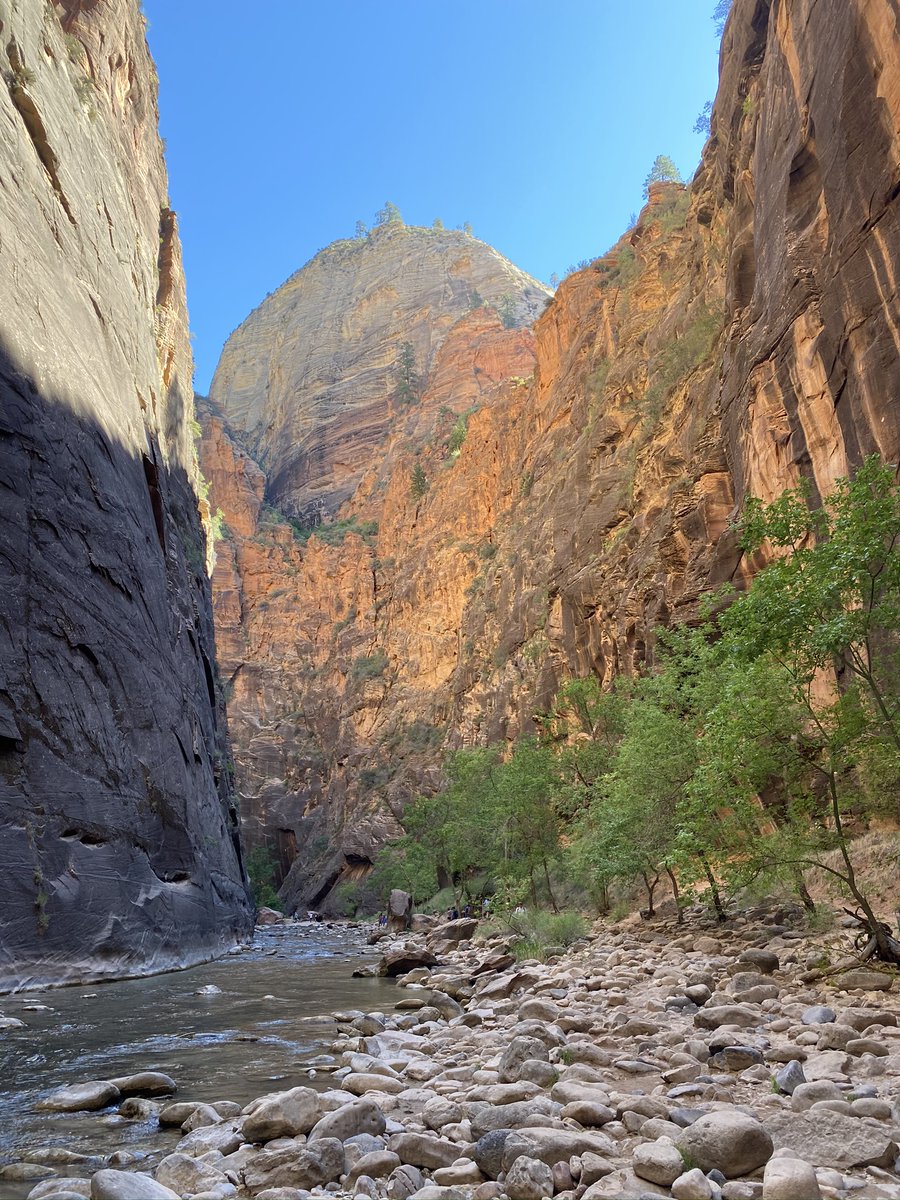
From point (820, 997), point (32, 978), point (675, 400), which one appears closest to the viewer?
point (820, 997)

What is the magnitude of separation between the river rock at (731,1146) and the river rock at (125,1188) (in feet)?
8.02

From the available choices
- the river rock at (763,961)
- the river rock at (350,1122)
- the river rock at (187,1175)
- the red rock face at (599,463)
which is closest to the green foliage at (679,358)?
the red rock face at (599,463)

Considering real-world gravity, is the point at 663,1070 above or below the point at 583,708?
below

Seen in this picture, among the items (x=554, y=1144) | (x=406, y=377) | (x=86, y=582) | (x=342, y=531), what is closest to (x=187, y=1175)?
(x=554, y=1144)

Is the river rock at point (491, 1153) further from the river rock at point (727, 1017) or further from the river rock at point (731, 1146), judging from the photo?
the river rock at point (727, 1017)

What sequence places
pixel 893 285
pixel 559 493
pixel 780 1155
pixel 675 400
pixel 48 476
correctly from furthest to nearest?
pixel 559 493
pixel 675 400
pixel 48 476
pixel 893 285
pixel 780 1155

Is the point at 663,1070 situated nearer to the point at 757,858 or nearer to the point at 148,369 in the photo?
the point at 757,858

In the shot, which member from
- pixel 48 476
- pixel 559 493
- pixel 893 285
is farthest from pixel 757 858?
pixel 559 493

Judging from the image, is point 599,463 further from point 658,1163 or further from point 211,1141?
point 658,1163

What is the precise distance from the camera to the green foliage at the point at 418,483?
72875 mm

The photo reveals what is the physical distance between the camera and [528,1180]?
3.55 metres

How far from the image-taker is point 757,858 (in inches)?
338

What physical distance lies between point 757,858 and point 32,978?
10841mm

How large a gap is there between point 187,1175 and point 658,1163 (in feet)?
7.79
